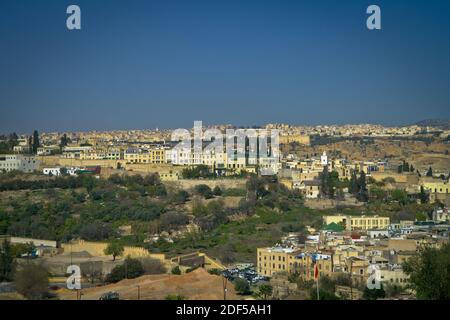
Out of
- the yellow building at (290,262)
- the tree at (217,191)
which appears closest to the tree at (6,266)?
the yellow building at (290,262)

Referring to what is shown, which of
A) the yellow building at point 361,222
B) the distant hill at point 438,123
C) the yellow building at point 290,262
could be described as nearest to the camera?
the yellow building at point 290,262

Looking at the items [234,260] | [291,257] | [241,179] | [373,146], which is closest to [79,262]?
[234,260]

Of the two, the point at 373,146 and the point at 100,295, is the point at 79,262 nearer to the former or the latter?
the point at 100,295

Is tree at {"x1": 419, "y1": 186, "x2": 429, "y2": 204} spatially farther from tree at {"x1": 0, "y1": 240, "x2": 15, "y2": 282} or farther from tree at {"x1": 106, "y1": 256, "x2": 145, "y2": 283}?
tree at {"x1": 0, "y1": 240, "x2": 15, "y2": 282}

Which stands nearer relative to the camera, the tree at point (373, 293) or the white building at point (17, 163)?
the tree at point (373, 293)

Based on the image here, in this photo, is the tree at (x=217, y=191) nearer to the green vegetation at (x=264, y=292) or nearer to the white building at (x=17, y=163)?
the white building at (x=17, y=163)
